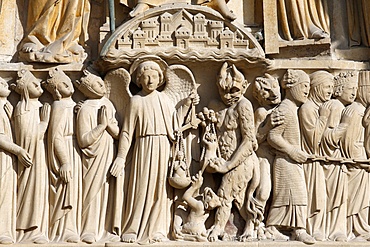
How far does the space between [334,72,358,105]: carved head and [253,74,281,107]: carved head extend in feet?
2.15

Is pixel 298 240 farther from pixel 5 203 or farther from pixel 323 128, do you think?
pixel 5 203

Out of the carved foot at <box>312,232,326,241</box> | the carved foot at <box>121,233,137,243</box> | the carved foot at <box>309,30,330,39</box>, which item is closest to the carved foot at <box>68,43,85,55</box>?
the carved foot at <box>121,233,137,243</box>

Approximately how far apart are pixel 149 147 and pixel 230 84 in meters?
1.09

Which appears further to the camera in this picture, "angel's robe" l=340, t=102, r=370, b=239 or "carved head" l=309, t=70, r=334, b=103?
"carved head" l=309, t=70, r=334, b=103

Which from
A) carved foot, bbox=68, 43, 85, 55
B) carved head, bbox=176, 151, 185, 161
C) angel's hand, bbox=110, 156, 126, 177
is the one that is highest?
carved foot, bbox=68, 43, 85, 55

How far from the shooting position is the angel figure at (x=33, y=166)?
1127cm

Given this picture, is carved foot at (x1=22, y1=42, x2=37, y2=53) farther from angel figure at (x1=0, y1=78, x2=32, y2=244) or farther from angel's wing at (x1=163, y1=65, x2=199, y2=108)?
angel's wing at (x1=163, y1=65, x2=199, y2=108)

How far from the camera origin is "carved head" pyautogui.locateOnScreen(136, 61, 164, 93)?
449 inches

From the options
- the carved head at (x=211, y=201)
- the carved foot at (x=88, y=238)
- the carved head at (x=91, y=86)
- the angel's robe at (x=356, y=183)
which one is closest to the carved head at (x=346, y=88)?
the angel's robe at (x=356, y=183)

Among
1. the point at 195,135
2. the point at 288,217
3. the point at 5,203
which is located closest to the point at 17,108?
the point at 5,203

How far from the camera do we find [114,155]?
11500 mm

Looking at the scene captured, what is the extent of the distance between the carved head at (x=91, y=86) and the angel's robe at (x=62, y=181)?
0.31 m

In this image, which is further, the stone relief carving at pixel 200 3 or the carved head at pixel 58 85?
the stone relief carving at pixel 200 3

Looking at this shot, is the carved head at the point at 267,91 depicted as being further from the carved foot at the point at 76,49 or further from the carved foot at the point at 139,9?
the carved foot at the point at 76,49
